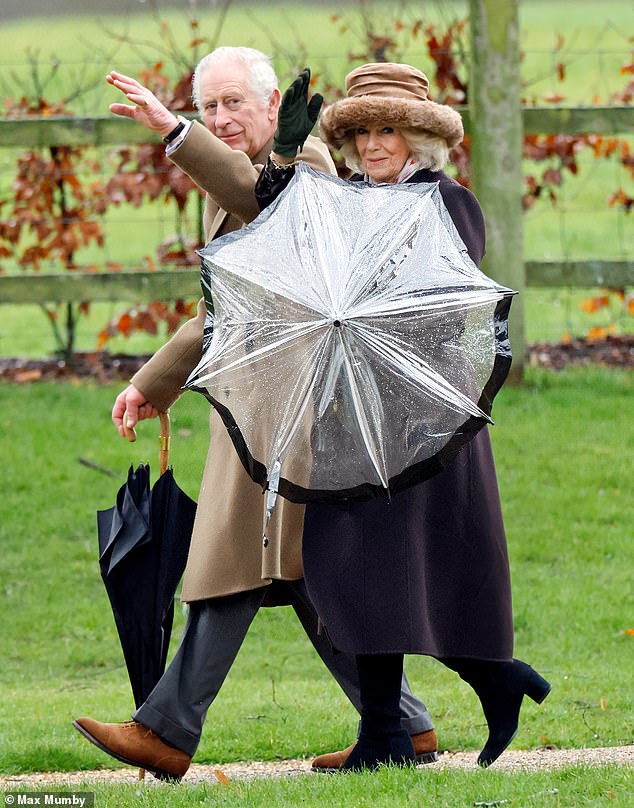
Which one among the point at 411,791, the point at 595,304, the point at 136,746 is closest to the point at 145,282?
the point at 595,304

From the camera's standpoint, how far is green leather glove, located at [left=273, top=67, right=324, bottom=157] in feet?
12.0

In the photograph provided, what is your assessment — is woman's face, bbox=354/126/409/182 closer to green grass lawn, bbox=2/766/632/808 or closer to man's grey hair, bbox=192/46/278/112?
man's grey hair, bbox=192/46/278/112

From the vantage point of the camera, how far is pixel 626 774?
3836mm

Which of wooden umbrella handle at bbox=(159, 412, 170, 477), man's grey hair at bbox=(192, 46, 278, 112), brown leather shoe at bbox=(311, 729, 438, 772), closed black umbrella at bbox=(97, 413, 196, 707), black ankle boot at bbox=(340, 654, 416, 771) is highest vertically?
man's grey hair at bbox=(192, 46, 278, 112)

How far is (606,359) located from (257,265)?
5.99 metres

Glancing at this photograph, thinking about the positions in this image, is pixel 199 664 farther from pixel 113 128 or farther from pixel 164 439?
pixel 113 128

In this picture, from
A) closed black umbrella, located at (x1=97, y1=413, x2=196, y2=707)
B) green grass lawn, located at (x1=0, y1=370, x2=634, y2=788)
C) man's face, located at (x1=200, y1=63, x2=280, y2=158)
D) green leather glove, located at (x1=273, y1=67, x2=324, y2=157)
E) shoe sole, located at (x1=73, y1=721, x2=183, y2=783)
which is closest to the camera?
green leather glove, located at (x1=273, y1=67, x2=324, y2=157)

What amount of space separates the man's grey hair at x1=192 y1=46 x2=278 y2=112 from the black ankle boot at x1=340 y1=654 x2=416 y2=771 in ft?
5.12

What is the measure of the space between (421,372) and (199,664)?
1126mm

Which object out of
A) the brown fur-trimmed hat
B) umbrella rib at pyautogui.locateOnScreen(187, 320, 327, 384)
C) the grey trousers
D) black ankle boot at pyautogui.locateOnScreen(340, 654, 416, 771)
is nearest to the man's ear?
the brown fur-trimmed hat

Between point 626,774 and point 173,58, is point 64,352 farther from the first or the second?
point 626,774

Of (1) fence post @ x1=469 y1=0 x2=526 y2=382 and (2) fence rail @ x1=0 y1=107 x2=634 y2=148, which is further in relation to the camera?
(2) fence rail @ x1=0 y1=107 x2=634 y2=148

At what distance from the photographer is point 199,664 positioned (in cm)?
412

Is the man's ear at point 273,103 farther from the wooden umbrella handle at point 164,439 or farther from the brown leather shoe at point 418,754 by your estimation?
the brown leather shoe at point 418,754
